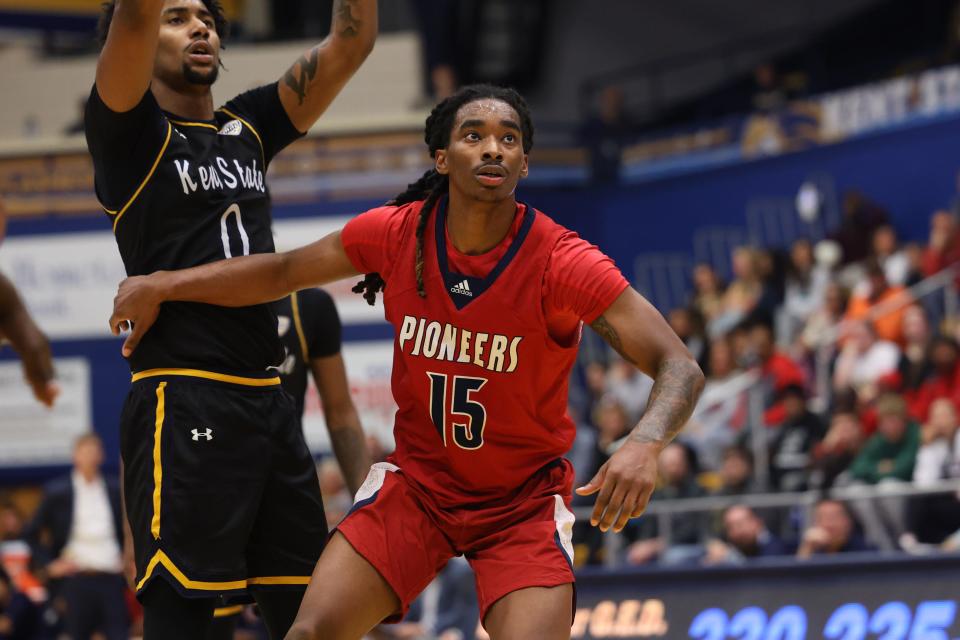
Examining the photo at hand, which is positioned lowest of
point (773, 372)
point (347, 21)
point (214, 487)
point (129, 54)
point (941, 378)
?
point (773, 372)

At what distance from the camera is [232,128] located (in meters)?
4.93

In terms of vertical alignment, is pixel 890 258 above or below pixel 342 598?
above

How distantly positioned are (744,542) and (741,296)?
5260 mm

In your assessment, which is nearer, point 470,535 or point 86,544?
point 470,535

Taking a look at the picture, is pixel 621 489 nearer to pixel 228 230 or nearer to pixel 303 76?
pixel 228 230

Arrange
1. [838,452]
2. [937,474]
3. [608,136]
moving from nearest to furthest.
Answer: [937,474] < [838,452] < [608,136]

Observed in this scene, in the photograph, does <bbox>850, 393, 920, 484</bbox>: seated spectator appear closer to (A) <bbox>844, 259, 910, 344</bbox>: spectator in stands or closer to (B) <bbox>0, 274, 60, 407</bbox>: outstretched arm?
(A) <bbox>844, 259, 910, 344</bbox>: spectator in stands

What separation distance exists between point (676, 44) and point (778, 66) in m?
2.73

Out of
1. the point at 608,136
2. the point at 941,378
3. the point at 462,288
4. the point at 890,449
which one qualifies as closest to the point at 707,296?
the point at 608,136

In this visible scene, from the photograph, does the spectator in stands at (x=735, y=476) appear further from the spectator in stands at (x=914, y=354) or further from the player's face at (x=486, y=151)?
the player's face at (x=486, y=151)

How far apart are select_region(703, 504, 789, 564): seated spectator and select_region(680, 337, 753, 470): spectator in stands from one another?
90.1 inches

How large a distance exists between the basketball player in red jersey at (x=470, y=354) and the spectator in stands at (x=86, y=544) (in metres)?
5.98

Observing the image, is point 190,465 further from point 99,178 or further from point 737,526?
point 737,526

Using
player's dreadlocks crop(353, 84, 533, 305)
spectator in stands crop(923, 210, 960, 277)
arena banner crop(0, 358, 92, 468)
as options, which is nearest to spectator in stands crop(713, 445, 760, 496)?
spectator in stands crop(923, 210, 960, 277)
